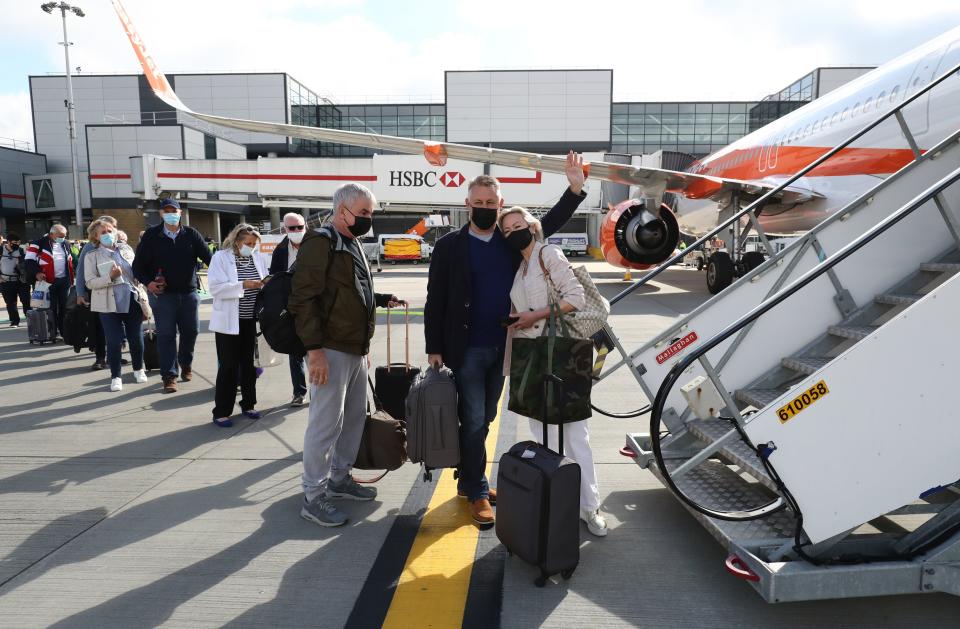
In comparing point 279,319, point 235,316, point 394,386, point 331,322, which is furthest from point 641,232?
point 279,319

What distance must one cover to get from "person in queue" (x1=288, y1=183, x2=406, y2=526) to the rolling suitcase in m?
1.15

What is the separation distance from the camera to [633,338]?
893 cm

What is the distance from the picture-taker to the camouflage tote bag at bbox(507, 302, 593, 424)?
118 inches

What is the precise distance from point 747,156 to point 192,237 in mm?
11228

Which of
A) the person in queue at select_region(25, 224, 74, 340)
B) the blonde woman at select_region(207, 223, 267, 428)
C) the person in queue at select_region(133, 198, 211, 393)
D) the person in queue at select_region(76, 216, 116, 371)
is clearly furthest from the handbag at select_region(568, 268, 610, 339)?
the person in queue at select_region(25, 224, 74, 340)

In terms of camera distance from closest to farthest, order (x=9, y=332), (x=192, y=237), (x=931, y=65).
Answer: (x=192, y=237) → (x=931, y=65) → (x=9, y=332)

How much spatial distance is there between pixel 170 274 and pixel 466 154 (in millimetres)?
5784

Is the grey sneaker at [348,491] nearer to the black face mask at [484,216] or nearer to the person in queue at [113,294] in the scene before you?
the black face mask at [484,216]

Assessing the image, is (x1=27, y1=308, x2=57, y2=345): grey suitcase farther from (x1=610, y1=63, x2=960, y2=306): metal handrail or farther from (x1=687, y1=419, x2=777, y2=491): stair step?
(x1=687, y1=419, x2=777, y2=491): stair step

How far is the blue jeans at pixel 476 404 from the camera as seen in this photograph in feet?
11.2

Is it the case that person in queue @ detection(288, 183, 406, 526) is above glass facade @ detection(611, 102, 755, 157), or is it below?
below

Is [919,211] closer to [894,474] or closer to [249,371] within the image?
[894,474]

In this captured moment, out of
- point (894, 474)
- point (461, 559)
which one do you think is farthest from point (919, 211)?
point (461, 559)

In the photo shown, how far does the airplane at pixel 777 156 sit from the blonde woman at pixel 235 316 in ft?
8.83
